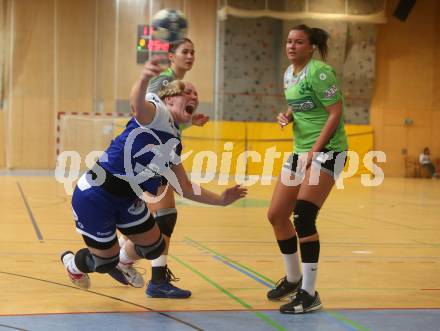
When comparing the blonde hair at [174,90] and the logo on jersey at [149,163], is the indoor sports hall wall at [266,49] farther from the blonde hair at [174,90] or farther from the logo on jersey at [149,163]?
the logo on jersey at [149,163]

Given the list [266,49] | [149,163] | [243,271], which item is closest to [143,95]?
[149,163]

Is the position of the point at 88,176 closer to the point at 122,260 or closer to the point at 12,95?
the point at 122,260

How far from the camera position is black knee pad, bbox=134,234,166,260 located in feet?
17.4

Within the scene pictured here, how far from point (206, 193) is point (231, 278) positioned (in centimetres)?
153

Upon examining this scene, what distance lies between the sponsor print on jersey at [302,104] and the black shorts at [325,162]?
357mm

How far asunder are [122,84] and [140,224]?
72.9ft

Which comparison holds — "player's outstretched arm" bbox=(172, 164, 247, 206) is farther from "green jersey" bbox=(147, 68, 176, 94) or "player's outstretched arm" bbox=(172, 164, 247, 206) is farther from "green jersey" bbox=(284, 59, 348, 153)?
"green jersey" bbox=(284, 59, 348, 153)

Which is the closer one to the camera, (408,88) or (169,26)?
(169,26)

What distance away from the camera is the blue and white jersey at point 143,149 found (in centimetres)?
492

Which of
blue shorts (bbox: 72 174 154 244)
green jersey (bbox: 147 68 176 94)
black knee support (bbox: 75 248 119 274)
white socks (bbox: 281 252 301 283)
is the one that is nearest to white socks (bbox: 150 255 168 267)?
black knee support (bbox: 75 248 119 274)

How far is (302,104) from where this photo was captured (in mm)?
5566

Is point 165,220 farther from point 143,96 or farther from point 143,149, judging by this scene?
point 143,96

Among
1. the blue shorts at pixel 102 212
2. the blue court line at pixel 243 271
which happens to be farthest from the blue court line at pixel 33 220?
the blue shorts at pixel 102 212

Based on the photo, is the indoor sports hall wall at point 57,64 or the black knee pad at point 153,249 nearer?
the black knee pad at point 153,249
